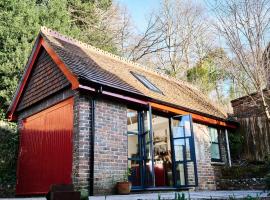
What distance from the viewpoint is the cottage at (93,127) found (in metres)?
8.07

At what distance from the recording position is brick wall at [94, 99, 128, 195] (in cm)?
793

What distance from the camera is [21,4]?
14797mm

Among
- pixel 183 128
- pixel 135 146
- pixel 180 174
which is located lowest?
pixel 180 174

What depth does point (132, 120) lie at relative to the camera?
9.95 m

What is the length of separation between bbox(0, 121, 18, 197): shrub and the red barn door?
41 cm

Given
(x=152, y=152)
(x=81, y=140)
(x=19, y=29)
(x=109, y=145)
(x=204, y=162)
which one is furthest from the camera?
(x=19, y=29)

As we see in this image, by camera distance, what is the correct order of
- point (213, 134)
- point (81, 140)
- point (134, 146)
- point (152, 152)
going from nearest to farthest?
point (81, 140), point (152, 152), point (134, 146), point (213, 134)

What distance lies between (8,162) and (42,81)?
324 cm

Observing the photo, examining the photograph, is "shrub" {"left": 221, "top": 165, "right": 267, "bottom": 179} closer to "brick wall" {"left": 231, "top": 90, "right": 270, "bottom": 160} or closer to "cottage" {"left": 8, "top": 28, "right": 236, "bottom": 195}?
"cottage" {"left": 8, "top": 28, "right": 236, "bottom": 195}

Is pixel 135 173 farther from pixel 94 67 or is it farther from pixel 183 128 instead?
pixel 94 67

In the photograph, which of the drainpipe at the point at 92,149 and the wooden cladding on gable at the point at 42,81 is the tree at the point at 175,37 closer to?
the wooden cladding on gable at the point at 42,81

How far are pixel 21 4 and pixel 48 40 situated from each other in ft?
19.5

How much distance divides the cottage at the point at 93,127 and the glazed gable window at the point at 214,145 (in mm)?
192

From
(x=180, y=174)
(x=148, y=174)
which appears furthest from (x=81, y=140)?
(x=180, y=174)
